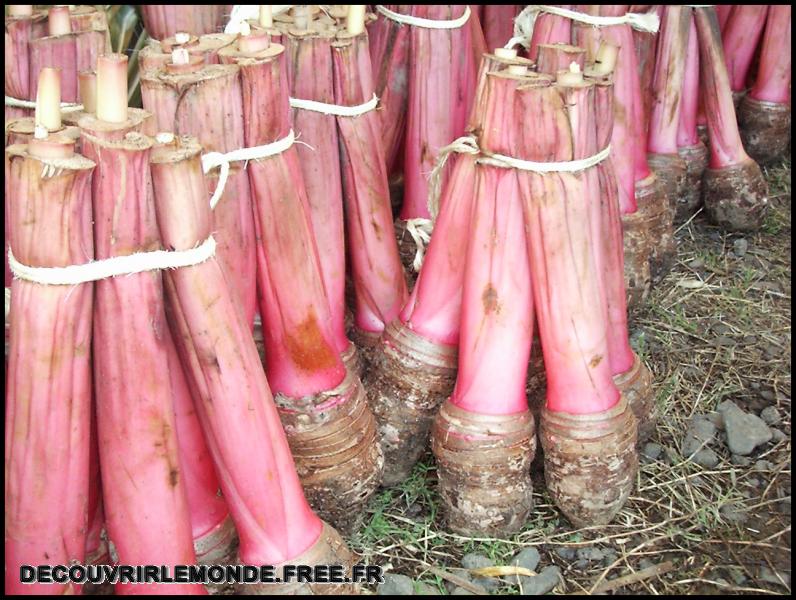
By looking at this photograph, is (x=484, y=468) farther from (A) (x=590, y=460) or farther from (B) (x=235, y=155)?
(B) (x=235, y=155)

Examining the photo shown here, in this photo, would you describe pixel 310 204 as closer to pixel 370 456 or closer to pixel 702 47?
pixel 370 456

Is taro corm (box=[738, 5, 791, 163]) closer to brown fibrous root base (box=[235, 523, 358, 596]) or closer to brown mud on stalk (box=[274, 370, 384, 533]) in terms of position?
brown mud on stalk (box=[274, 370, 384, 533])

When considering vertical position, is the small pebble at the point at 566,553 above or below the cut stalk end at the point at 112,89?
below

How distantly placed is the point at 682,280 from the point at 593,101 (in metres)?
1.50

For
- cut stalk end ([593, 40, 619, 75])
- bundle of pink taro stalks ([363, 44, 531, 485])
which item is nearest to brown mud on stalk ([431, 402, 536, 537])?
bundle of pink taro stalks ([363, 44, 531, 485])

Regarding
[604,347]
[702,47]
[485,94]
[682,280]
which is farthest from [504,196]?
[702,47]

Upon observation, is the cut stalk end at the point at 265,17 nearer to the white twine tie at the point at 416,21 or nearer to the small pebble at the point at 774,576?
the white twine tie at the point at 416,21

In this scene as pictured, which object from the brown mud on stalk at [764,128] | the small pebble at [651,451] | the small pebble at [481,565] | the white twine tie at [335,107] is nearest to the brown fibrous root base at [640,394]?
the small pebble at [651,451]

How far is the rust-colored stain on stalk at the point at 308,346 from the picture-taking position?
6.63 ft

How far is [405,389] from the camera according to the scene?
2232 millimetres

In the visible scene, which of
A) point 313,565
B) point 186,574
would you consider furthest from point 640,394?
point 186,574

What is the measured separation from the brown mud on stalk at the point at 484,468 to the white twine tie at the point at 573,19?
44.0 inches

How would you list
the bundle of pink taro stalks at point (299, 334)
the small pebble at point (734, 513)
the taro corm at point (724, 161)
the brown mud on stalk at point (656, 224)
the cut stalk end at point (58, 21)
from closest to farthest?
the bundle of pink taro stalks at point (299, 334) < the cut stalk end at point (58, 21) < the small pebble at point (734, 513) < the brown mud on stalk at point (656, 224) < the taro corm at point (724, 161)

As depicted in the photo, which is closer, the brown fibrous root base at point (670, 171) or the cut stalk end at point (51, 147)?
the cut stalk end at point (51, 147)
